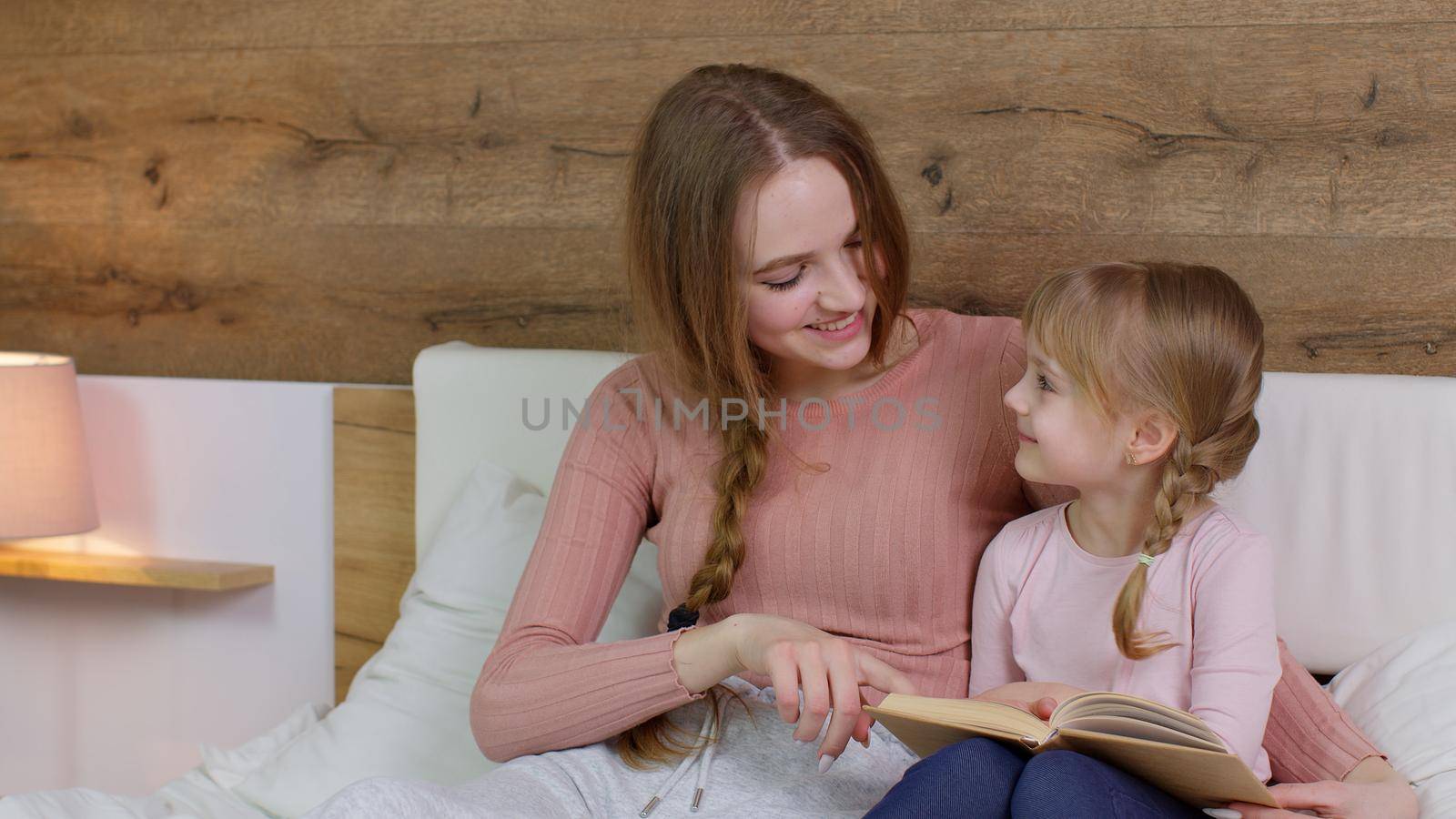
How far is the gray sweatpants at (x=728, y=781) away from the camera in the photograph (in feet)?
3.67

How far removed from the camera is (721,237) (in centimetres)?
122

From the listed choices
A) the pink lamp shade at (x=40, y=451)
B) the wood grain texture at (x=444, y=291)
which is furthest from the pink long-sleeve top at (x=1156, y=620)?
the pink lamp shade at (x=40, y=451)

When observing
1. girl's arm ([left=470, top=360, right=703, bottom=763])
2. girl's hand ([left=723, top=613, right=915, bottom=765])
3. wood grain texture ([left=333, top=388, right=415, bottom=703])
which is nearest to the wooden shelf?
wood grain texture ([left=333, top=388, right=415, bottom=703])

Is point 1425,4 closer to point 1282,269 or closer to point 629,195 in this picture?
point 1282,269

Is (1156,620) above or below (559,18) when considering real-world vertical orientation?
below

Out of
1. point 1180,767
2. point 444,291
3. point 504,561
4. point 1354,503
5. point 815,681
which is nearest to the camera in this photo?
point 1180,767

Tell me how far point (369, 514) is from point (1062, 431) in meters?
1.15

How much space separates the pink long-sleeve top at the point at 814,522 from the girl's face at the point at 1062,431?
13 cm

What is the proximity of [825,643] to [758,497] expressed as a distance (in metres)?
0.30

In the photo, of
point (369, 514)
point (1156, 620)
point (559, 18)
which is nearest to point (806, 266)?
point (1156, 620)

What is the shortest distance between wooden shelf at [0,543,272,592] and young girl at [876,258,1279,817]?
1.24 m

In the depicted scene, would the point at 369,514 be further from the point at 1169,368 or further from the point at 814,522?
the point at 1169,368

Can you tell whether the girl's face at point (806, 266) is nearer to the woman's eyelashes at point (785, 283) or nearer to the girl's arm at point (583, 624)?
the woman's eyelashes at point (785, 283)

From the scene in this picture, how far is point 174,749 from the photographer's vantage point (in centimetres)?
205
